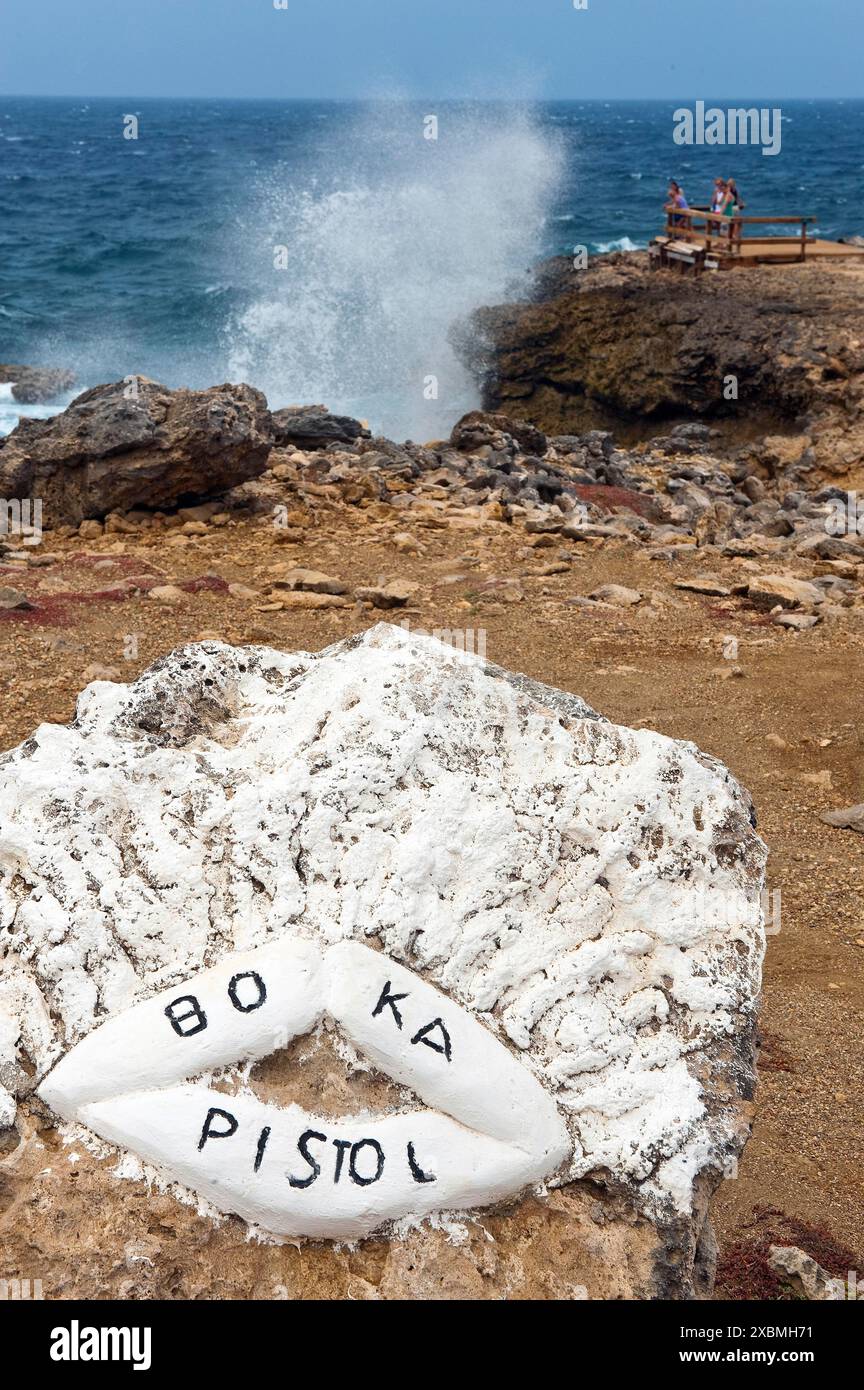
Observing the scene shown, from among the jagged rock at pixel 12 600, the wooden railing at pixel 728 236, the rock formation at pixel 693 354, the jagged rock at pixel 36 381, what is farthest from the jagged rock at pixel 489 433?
the jagged rock at pixel 36 381

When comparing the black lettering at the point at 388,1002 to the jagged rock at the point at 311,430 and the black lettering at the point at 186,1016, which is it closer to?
the black lettering at the point at 186,1016

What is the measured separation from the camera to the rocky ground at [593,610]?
167 inches

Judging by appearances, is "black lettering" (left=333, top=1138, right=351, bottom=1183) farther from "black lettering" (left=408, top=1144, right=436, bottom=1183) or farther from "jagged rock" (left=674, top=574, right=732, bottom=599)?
"jagged rock" (left=674, top=574, right=732, bottom=599)

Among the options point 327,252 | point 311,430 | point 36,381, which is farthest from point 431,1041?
point 327,252

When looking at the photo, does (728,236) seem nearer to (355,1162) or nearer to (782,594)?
(782,594)

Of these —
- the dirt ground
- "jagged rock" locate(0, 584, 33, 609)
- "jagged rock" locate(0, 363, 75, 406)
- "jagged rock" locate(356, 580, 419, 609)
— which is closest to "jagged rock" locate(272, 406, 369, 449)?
the dirt ground

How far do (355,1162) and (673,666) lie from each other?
5.19 m

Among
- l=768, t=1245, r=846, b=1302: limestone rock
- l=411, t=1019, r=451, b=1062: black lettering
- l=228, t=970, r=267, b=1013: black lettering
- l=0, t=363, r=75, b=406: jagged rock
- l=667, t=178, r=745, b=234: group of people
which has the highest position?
l=667, t=178, r=745, b=234: group of people

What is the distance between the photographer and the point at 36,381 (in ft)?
64.0

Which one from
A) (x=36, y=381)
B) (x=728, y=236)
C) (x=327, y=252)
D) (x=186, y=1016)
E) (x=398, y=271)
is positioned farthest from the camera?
(x=327, y=252)

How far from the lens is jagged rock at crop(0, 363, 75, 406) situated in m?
18.8

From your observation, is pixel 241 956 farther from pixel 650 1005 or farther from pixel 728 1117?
pixel 728 1117

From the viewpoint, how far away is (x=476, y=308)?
20.6 meters

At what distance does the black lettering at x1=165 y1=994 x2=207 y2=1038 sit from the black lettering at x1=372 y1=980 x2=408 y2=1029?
0.34 m
